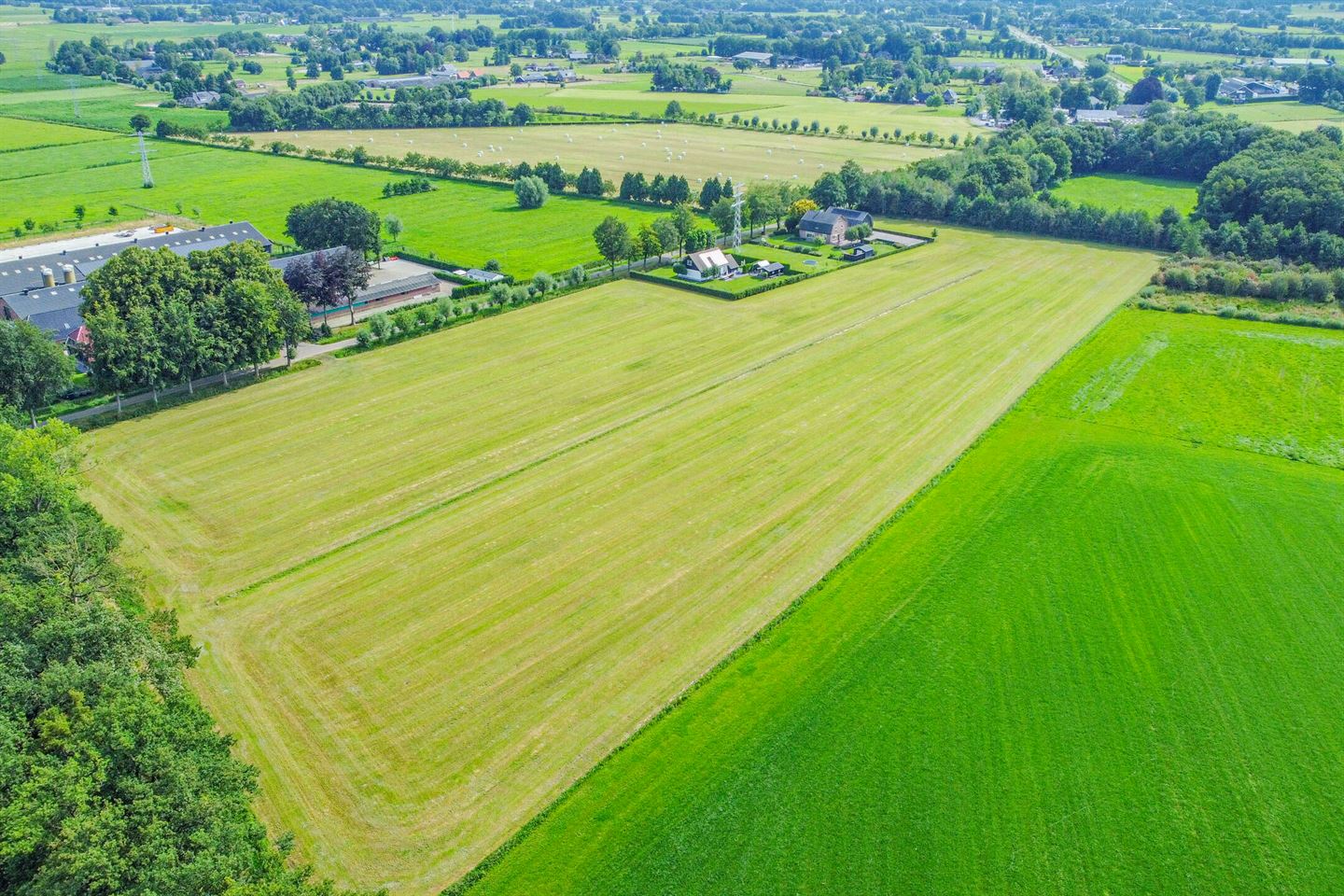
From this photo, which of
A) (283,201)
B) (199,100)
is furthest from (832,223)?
(199,100)

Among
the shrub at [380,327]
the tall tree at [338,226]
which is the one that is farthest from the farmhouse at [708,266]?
the tall tree at [338,226]

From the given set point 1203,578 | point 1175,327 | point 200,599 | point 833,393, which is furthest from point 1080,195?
point 200,599

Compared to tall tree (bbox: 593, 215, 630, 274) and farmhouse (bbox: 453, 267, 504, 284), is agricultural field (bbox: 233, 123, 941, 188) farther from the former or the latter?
farmhouse (bbox: 453, 267, 504, 284)

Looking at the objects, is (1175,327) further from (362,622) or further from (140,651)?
(140,651)

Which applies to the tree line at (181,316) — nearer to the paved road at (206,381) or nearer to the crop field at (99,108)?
the paved road at (206,381)

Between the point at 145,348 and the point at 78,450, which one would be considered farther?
the point at 145,348

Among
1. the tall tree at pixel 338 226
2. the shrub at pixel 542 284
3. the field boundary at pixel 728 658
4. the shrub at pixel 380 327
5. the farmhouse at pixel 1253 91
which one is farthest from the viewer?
the farmhouse at pixel 1253 91

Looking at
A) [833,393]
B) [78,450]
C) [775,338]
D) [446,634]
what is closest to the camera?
[446,634]
